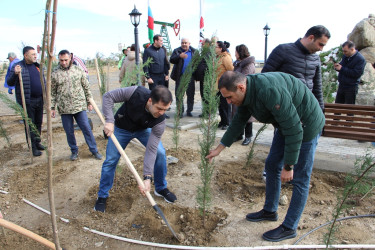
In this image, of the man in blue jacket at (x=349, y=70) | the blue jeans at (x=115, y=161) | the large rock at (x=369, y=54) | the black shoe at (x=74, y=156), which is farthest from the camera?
the large rock at (x=369, y=54)

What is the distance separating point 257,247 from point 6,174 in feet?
12.8

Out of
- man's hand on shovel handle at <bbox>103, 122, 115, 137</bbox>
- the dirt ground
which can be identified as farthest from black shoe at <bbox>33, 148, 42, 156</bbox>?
man's hand on shovel handle at <bbox>103, 122, 115, 137</bbox>

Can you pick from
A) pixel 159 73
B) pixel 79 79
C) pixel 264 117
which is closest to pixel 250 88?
pixel 264 117

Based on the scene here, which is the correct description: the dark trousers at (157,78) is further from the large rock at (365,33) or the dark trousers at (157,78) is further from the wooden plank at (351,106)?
the large rock at (365,33)

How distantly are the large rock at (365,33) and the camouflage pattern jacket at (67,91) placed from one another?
11286mm

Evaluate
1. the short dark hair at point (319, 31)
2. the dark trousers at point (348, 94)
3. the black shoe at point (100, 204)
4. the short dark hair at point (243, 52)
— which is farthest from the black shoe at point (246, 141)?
the black shoe at point (100, 204)

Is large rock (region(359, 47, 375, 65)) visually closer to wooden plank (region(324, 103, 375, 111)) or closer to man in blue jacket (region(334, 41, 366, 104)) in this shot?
man in blue jacket (region(334, 41, 366, 104))

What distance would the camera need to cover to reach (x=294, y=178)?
2.51 m

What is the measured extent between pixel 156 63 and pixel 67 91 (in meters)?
2.86

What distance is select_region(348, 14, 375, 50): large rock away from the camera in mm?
10898

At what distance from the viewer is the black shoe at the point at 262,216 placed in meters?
2.89

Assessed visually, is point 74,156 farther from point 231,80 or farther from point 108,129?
point 231,80

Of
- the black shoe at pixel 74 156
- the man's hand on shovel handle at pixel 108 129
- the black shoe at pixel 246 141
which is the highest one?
the man's hand on shovel handle at pixel 108 129

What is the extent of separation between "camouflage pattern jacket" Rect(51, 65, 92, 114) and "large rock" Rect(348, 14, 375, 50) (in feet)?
37.0
